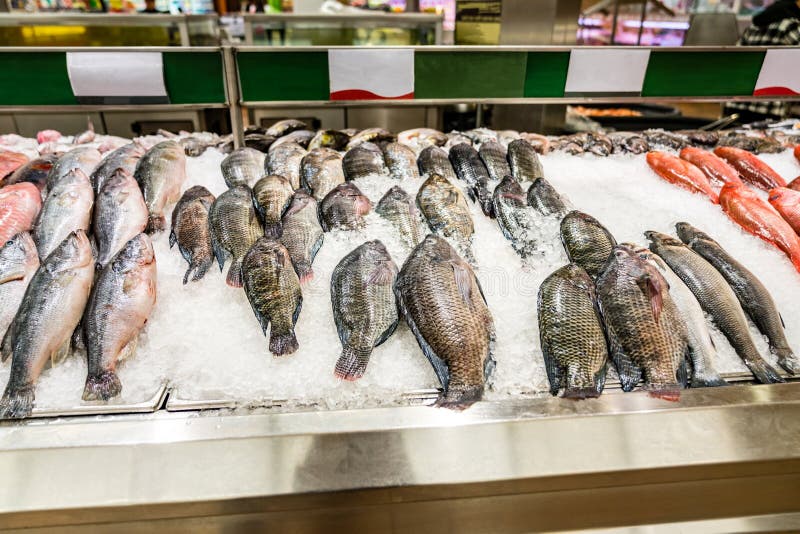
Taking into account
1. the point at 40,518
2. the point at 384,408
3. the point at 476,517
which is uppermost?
the point at 384,408

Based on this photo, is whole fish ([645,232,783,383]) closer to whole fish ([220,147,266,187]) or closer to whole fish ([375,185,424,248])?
whole fish ([375,185,424,248])

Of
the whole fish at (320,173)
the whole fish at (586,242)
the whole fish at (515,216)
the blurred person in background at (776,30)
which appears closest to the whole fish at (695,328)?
the whole fish at (586,242)

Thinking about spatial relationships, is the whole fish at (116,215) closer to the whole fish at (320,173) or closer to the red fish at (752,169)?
the whole fish at (320,173)

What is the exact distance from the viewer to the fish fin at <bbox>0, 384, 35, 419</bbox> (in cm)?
127

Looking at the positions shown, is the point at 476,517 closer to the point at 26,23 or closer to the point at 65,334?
the point at 65,334

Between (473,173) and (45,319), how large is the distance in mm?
1857

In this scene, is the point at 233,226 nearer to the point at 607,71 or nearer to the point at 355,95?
the point at 355,95

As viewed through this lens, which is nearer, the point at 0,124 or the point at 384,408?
the point at 384,408

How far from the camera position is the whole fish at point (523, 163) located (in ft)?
7.94

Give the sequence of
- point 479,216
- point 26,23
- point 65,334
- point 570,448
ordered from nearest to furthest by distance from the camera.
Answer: point 570,448, point 65,334, point 479,216, point 26,23

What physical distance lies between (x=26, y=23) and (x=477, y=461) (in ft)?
20.1

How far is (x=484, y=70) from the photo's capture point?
264cm

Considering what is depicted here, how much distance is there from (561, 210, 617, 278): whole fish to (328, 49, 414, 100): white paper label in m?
1.23

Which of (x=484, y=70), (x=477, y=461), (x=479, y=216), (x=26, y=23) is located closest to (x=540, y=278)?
(x=479, y=216)
